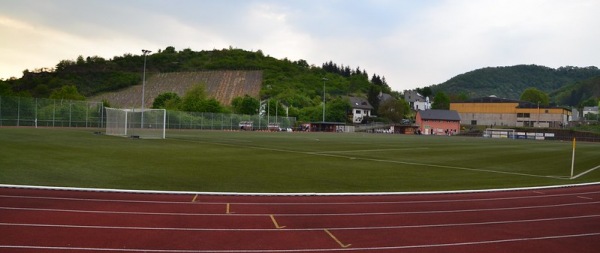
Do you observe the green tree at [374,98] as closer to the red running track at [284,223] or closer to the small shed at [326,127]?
the small shed at [326,127]

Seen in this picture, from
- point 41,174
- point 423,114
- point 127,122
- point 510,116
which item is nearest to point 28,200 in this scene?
point 41,174

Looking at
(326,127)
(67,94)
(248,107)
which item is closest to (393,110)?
(326,127)

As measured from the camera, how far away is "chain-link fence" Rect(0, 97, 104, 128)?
57644 millimetres

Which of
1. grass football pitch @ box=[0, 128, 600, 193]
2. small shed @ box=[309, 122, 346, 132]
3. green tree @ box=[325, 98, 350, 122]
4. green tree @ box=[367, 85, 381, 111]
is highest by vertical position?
green tree @ box=[367, 85, 381, 111]

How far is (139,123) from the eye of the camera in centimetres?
4409

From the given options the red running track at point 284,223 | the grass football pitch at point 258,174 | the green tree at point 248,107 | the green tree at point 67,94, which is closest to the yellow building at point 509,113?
the green tree at point 248,107

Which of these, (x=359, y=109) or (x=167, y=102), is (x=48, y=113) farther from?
(x=359, y=109)

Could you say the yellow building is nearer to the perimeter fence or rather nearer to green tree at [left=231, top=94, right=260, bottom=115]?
green tree at [left=231, top=94, right=260, bottom=115]

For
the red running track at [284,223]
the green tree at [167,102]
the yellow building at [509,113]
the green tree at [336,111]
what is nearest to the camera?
the red running track at [284,223]

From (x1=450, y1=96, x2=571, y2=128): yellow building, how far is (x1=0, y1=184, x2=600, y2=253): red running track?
458 ft

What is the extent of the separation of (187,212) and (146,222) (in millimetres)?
1312

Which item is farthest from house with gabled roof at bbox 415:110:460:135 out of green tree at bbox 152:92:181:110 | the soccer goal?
the soccer goal

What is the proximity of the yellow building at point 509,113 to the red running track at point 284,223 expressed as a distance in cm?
13972

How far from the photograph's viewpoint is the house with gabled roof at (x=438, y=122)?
124 m
